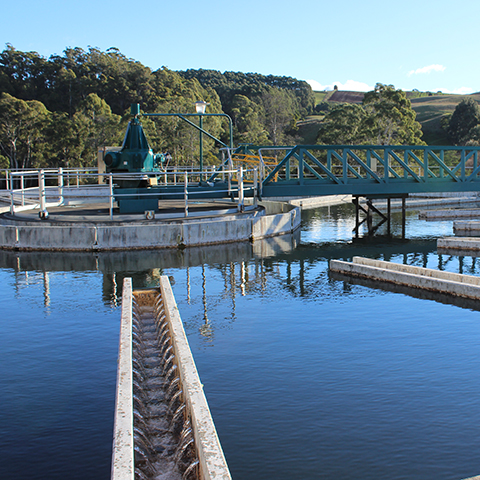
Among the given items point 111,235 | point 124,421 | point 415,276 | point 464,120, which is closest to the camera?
point 124,421

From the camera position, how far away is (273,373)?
27.4ft

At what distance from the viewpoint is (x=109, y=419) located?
6.86 meters

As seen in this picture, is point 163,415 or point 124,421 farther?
point 163,415

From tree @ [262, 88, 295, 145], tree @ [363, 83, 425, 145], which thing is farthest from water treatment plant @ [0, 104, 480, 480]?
tree @ [262, 88, 295, 145]

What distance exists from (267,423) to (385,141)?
64507 mm

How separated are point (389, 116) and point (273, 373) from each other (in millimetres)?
62456

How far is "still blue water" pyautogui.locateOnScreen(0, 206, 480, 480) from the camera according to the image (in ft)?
19.8

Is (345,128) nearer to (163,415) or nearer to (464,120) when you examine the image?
(464,120)

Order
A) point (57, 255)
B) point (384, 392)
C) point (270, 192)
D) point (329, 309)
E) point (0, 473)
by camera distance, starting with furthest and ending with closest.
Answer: point (270, 192)
point (57, 255)
point (329, 309)
point (384, 392)
point (0, 473)

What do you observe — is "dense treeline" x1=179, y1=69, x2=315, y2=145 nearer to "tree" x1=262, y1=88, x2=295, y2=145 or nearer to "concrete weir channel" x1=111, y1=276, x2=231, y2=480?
"tree" x1=262, y1=88, x2=295, y2=145

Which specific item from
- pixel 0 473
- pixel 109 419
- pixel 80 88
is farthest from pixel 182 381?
pixel 80 88

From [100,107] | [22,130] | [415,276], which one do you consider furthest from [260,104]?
[415,276]

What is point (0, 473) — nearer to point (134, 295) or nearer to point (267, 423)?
point (267, 423)

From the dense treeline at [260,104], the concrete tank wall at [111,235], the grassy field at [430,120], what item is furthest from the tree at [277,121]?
the concrete tank wall at [111,235]
